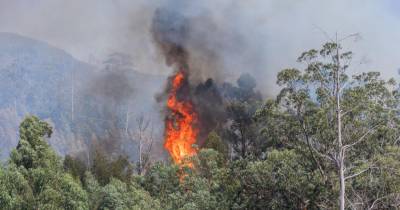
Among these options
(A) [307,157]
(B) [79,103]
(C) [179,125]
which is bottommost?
(A) [307,157]

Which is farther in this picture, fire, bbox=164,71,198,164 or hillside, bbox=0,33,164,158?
hillside, bbox=0,33,164,158

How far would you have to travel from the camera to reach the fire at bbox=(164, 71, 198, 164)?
75.6 meters

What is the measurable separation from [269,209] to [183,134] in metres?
48.4

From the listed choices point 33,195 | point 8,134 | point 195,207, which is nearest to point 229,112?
point 195,207

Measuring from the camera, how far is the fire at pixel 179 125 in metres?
75.6

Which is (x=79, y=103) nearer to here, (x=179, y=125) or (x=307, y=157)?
(x=179, y=125)

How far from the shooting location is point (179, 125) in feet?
256

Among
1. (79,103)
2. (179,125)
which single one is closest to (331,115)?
(179,125)

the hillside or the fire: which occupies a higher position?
the hillside

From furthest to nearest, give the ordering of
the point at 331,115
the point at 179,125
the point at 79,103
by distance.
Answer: the point at 79,103, the point at 179,125, the point at 331,115

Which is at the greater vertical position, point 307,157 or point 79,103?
point 79,103

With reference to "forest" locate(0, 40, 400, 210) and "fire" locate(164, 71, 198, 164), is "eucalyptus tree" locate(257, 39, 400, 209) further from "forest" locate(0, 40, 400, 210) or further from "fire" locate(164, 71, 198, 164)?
"fire" locate(164, 71, 198, 164)

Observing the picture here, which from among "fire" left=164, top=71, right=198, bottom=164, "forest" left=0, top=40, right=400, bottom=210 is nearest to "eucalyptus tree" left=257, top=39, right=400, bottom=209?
"forest" left=0, top=40, right=400, bottom=210

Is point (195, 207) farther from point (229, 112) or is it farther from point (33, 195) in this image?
point (229, 112)
